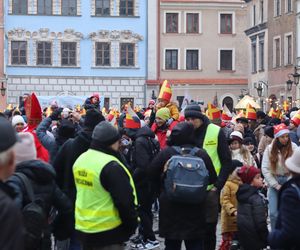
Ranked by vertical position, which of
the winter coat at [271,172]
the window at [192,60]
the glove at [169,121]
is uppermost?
the window at [192,60]

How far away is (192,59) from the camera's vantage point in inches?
2311

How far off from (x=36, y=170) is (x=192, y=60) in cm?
5254

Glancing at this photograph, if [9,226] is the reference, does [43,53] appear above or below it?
above

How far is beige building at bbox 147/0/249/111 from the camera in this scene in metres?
58.0

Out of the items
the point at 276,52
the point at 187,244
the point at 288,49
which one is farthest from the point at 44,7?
the point at 187,244

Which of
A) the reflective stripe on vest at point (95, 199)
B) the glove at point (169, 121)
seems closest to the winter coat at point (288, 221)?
the reflective stripe on vest at point (95, 199)

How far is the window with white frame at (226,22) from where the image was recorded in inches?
2309

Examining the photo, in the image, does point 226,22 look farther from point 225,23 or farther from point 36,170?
point 36,170

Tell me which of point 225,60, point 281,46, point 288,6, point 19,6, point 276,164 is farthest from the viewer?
point 225,60

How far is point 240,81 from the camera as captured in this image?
58.8 metres

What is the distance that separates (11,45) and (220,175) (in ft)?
148

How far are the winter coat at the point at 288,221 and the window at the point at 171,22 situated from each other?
52573 mm

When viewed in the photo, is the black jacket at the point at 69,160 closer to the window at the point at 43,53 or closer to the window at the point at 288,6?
the window at the point at 288,6

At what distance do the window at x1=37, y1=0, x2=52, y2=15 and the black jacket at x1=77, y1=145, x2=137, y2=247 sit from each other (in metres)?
47.1
